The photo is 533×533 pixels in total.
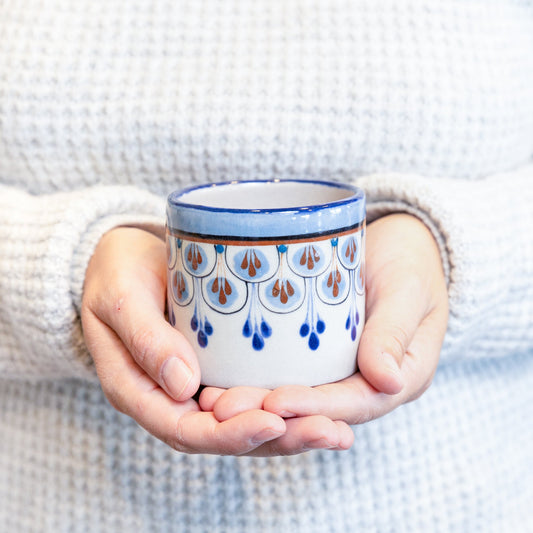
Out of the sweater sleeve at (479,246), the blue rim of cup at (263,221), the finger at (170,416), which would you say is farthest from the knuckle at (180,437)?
the sweater sleeve at (479,246)

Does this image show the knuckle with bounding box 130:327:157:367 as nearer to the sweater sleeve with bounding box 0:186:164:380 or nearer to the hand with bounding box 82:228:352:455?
the hand with bounding box 82:228:352:455

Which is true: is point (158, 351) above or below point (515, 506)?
above

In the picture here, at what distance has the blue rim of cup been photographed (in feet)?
1.21

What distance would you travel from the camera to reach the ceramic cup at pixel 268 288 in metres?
0.37

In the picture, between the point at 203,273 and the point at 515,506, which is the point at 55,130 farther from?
the point at 515,506

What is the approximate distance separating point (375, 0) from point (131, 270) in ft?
1.14

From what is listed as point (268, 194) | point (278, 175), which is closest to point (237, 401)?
point (268, 194)

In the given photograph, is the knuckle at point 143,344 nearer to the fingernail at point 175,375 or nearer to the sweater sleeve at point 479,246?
the fingernail at point 175,375

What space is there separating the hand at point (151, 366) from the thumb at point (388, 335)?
0.05 metres

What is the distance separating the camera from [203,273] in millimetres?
388

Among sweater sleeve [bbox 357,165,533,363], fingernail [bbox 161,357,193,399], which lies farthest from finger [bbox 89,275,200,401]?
sweater sleeve [bbox 357,165,533,363]

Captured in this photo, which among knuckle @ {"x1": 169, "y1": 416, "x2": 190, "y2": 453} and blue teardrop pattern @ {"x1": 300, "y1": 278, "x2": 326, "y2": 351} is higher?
A: blue teardrop pattern @ {"x1": 300, "y1": 278, "x2": 326, "y2": 351}

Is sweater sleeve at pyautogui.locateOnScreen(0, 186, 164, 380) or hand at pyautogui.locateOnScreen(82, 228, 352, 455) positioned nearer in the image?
hand at pyautogui.locateOnScreen(82, 228, 352, 455)

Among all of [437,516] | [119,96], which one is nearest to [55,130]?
[119,96]
